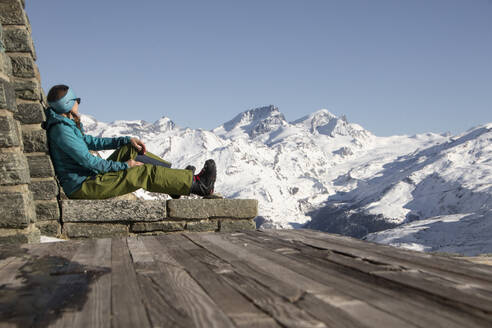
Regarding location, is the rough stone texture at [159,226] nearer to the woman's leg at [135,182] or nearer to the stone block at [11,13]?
the woman's leg at [135,182]

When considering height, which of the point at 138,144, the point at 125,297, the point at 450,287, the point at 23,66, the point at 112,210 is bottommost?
the point at 450,287

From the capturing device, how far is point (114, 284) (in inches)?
85.4

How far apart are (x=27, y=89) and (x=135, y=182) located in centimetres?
175

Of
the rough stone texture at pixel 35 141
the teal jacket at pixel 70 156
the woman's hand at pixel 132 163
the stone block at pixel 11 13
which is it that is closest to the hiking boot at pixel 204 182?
the woman's hand at pixel 132 163

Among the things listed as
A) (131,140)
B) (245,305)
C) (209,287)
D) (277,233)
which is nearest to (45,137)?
(131,140)

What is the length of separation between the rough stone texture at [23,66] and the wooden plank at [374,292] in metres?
3.81

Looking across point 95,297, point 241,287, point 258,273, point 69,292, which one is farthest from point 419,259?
point 69,292

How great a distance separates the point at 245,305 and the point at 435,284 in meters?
1.10

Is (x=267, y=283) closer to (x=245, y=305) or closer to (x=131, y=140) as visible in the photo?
(x=245, y=305)

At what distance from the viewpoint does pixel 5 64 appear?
14.7ft

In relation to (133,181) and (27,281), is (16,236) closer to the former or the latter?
(133,181)

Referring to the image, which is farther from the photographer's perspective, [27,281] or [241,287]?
[27,281]

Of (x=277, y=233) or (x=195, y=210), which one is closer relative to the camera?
(x=277, y=233)

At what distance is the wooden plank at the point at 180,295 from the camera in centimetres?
160
